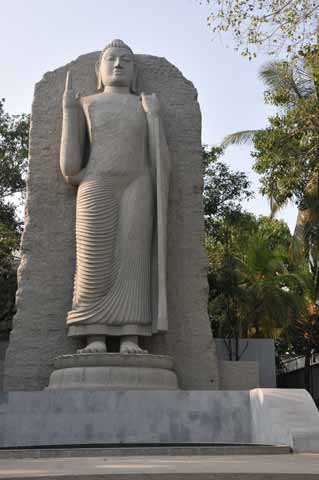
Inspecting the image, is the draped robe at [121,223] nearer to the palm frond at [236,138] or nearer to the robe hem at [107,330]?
the robe hem at [107,330]

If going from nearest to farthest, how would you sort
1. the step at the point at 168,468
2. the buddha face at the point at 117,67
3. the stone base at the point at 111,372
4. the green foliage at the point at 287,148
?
1. the step at the point at 168,468
2. the stone base at the point at 111,372
3. the buddha face at the point at 117,67
4. the green foliage at the point at 287,148

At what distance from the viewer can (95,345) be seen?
8352mm

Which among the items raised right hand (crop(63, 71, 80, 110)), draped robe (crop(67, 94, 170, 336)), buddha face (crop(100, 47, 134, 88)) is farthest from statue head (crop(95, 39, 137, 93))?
raised right hand (crop(63, 71, 80, 110))

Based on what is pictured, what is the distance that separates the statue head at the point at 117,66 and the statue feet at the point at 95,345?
3.62 m

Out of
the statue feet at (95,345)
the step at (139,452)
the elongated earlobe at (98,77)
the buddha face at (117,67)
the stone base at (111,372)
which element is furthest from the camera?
the elongated earlobe at (98,77)

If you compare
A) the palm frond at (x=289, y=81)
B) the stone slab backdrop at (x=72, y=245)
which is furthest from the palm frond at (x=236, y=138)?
the stone slab backdrop at (x=72, y=245)

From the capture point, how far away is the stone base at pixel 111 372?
7.86 metres

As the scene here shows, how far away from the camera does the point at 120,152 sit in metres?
9.15

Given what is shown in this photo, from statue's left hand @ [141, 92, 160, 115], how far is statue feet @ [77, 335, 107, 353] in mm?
3158

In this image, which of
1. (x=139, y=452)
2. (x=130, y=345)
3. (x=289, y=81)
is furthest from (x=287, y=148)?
(x=139, y=452)

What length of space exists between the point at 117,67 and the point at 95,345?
395cm

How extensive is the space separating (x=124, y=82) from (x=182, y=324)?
3.50 meters

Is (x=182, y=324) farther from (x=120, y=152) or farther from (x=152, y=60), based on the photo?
(x=152, y=60)

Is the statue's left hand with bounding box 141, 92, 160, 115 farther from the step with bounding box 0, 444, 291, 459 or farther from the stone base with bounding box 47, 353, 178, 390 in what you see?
the step with bounding box 0, 444, 291, 459
